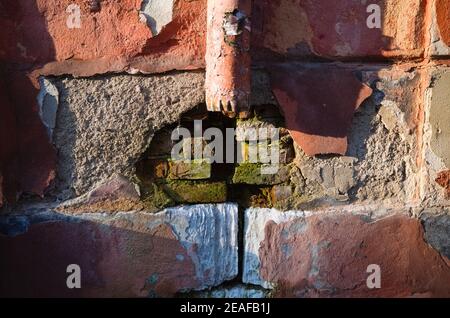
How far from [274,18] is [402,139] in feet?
1.54

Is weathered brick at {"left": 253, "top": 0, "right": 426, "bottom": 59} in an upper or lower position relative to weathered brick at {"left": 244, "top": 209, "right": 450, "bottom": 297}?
upper

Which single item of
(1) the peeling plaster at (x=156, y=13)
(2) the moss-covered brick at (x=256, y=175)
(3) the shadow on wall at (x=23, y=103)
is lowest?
(2) the moss-covered brick at (x=256, y=175)

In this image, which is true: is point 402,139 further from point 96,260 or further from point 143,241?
point 96,260

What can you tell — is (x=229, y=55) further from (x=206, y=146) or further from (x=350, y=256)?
(x=350, y=256)

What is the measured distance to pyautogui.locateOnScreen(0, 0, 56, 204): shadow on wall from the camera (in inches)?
54.3

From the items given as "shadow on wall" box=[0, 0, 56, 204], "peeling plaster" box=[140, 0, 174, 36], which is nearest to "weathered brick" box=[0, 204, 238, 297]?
"shadow on wall" box=[0, 0, 56, 204]

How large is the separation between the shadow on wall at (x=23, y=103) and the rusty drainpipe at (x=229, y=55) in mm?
442

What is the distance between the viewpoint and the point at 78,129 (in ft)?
4.64

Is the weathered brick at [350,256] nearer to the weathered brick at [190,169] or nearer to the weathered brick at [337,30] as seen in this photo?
the weathered brick at [190,169]

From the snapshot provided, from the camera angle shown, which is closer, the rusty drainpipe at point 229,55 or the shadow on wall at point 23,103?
the rusty drainpipe at point 229,55

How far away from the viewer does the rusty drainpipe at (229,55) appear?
1.25 meters

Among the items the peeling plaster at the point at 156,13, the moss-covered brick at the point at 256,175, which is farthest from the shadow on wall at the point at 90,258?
the peeling plaster at the point at 156,13

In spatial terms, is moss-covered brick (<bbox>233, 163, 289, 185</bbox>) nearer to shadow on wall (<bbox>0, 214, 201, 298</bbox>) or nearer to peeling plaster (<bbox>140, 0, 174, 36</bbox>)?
shadow on wall (<bbox>0, 214, 201, 298</bbox>)

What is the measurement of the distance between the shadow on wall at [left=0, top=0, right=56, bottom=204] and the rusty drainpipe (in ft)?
1.45
